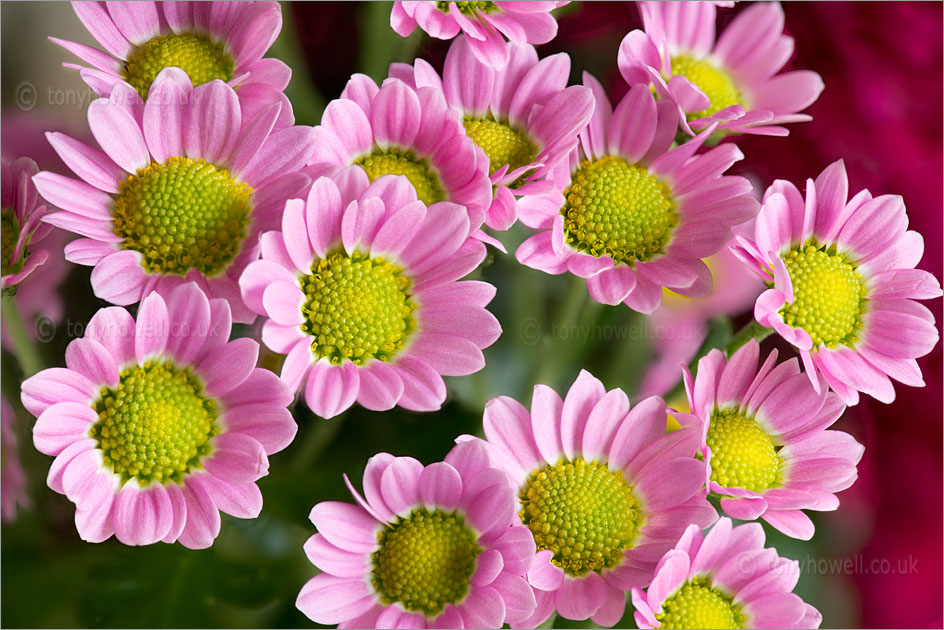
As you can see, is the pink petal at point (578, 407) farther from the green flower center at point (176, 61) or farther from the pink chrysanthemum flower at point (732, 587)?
the green flower center at point (176, 61)

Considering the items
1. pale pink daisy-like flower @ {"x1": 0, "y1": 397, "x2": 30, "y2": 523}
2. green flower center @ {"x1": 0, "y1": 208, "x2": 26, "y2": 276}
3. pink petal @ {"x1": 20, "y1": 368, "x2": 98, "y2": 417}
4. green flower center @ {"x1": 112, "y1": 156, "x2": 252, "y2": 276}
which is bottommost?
pale pink daisy-like flower @ {"x1": 0, "y1": 397, "x2": 30, "y2": 523}

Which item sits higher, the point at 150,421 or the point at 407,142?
the point at 407,142

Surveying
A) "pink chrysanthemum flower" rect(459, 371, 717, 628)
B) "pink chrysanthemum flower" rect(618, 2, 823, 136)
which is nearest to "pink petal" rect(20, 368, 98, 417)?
"pink chrysanthemum flower" rect(459, 371, 717, 628)

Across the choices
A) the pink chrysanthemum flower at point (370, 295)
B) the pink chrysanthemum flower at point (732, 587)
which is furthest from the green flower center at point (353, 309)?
the pink chrysanthemum flower at point (732, 587)

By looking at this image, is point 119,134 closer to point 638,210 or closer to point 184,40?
point 184,40

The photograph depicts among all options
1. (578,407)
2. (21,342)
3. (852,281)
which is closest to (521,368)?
(578,407)

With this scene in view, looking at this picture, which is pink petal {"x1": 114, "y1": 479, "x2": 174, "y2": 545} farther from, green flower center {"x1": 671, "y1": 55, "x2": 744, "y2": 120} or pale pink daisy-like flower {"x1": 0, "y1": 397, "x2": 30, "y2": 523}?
green flower center {"x1": 671, "y1": 55, "x2": 744, "y2": 120}
